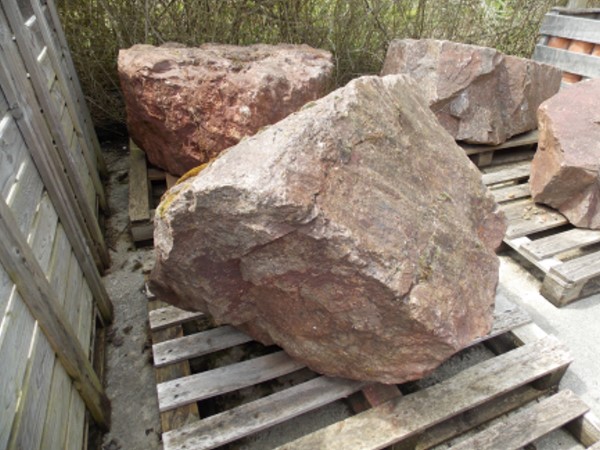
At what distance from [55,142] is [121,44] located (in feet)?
6.20

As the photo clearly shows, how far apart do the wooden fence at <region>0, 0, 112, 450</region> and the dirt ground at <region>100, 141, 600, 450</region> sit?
122 mm

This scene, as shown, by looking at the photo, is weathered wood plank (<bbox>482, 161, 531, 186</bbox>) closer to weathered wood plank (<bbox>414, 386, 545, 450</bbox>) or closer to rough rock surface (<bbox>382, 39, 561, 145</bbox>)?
rough rock surface (<bbox>382, 39, 561, 145</bbox>)

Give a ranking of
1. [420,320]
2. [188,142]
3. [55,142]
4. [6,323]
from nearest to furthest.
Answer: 1. [6,323]
2. [420,320]
3. [55,142]
4. [188,142]

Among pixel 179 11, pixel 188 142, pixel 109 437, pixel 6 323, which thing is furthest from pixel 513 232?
pixel 179 11

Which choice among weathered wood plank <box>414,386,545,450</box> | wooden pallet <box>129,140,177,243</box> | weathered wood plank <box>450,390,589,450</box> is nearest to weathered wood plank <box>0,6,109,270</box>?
wooden pallet <box>129,140,177,243</box>

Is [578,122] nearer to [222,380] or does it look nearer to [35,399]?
[222,380]

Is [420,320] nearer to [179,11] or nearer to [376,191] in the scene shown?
[376,191]

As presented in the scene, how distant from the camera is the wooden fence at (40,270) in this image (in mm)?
1269

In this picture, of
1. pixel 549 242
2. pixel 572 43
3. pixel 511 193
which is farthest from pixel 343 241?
pixel 572 43

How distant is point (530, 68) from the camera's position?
3688mm

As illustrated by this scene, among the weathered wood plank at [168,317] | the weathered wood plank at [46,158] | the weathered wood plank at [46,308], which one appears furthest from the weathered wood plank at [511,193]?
the weathered wood plank at [46,308]

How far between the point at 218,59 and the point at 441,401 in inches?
91.3

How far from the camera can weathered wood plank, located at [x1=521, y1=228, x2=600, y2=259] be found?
2.69 metres

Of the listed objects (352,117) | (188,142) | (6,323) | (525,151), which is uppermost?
(352,117)
